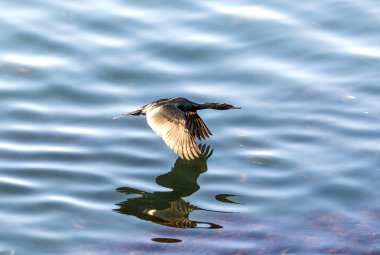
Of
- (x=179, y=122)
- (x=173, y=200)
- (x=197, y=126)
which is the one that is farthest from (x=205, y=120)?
(x=173, y=200)

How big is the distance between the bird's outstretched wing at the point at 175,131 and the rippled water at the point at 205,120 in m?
0.36

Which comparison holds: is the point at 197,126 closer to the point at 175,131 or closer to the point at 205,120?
the point at 205,120

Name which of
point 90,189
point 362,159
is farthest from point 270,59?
point 90,189

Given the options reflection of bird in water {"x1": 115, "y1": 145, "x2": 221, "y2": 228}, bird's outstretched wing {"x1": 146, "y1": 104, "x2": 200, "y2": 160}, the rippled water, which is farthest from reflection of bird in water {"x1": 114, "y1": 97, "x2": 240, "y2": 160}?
the rippled water

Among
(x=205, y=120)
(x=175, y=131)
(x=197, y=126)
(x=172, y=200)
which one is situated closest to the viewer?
(x=172, y=200)

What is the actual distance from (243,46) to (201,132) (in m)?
2.48

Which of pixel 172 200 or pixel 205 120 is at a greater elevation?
pixel 205 120

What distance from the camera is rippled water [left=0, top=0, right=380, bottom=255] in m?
9.70

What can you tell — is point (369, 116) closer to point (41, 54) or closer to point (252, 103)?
point (252, 103)

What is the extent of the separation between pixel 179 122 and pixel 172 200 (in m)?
0.97

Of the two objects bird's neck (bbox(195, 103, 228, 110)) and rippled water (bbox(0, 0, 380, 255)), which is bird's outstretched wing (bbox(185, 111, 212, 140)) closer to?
bird's neck (bbox(195, 103, 228, 110))

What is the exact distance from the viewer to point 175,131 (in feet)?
35.4

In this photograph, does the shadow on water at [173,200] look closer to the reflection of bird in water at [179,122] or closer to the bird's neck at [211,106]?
the reflection of bird in water at [179,122]

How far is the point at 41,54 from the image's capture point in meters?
13.3
